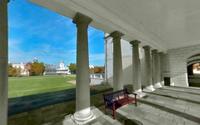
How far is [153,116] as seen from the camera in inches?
226

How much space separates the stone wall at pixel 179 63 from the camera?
15.4 m

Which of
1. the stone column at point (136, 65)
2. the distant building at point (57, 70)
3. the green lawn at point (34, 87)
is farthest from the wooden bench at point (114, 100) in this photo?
the distant building at point (57, 70)

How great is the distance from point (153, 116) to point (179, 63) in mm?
13170

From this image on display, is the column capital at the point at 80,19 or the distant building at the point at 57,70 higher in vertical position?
the column capital at the point at 80,19

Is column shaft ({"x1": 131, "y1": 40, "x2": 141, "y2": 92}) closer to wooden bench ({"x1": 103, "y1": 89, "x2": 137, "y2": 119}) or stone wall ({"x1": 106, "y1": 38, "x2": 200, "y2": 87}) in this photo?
wooden bench ({"x1": 103, "y1": 89, "x2": 137, "y2": 119})

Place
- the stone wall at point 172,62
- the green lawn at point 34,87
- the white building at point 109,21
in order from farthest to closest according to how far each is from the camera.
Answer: the stone wall at point 172,62 < the green lawn at point 34,87 < the white building at point 109,21

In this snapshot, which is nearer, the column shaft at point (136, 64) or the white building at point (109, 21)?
the white building at point (109, 21)

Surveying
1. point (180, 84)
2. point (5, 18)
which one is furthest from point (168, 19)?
point (180, 84)

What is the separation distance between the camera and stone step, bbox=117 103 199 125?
201 inches

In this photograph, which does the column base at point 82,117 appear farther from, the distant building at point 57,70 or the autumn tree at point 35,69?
the distant building at point 57,70

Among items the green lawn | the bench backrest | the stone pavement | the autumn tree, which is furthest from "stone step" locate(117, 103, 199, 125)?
the autumn tree

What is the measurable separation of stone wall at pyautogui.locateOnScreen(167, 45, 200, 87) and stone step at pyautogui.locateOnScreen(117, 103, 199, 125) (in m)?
11.6

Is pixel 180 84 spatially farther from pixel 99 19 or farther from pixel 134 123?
pixel 99 19

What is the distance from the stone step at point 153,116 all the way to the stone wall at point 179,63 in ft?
38.0
